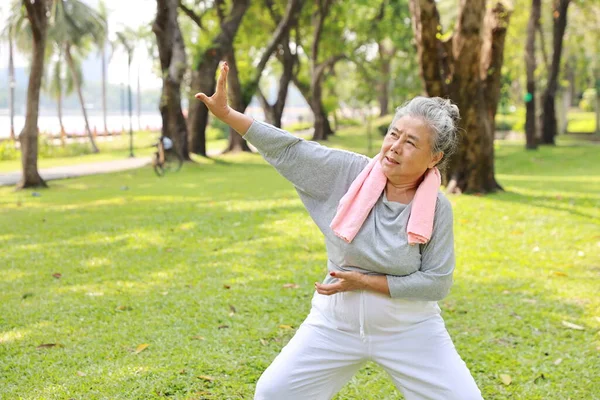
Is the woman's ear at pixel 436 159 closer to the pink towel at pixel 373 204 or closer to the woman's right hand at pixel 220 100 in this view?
the pink towel at pixel 373 204

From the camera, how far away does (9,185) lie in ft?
54.3

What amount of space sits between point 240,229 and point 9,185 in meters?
9.10

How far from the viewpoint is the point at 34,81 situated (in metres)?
14.6

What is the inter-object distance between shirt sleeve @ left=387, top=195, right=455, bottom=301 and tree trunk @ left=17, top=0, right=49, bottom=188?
1308cm

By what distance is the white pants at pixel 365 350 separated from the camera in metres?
2.90

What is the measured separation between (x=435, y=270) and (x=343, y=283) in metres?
0.38

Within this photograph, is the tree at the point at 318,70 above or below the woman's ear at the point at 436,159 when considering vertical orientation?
above

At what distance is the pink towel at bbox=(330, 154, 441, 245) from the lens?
9.55ft

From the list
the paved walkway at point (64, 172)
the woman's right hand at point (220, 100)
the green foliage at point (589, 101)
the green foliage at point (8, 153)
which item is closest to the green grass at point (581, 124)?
the green foliage at point (589, 101)

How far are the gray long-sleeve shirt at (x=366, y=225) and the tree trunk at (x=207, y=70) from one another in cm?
1859

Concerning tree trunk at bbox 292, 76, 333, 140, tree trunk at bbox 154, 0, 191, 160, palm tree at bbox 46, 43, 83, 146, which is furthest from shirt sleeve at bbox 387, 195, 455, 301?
palm tree at bbox 46, 43, 83, 146

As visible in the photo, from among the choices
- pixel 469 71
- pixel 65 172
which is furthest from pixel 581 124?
pixel 469 71

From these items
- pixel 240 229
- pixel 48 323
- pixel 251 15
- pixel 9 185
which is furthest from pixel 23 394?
pixel 251 15

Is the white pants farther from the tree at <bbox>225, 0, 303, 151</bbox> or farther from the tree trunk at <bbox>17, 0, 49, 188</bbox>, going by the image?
the tree at <bbox>225, 0, 303, 151</bbox>
